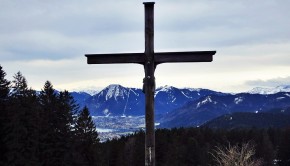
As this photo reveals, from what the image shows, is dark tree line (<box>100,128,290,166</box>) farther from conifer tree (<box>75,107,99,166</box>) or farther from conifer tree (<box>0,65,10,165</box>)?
conifer tree (<box>0,65,10,165</box>)

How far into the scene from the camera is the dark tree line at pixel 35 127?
1770 inches

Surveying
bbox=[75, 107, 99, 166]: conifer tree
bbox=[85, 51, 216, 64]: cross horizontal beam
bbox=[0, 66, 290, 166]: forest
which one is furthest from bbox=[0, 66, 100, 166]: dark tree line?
bbox=[85, 51, 216, 64]: cross horizontal beam

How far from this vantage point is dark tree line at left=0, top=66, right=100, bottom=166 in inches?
1770

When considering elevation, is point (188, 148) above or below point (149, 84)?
below

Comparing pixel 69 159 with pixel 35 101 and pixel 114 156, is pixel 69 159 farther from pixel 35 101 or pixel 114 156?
pixel 114 156

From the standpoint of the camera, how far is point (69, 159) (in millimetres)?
53344

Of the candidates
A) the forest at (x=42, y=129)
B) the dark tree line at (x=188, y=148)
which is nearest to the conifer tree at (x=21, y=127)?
the forest at (x=42, y=129)

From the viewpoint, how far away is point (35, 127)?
4759cm

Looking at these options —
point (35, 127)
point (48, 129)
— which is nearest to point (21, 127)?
point (35, 127)

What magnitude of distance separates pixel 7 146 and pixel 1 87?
714 centimetres

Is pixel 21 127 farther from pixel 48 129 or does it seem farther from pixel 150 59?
pixel 150 59

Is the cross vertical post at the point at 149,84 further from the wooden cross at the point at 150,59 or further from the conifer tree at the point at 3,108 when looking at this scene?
the conifer tree at the point at 3,108

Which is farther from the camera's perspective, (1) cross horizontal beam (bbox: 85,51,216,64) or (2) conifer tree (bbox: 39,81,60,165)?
→ (2) conifer tree (bbox: 39,81,60,165)

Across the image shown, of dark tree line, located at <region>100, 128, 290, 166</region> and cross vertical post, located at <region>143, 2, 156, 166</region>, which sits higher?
cross vertical post, located at <region>143, 2, 156, 166</region>
